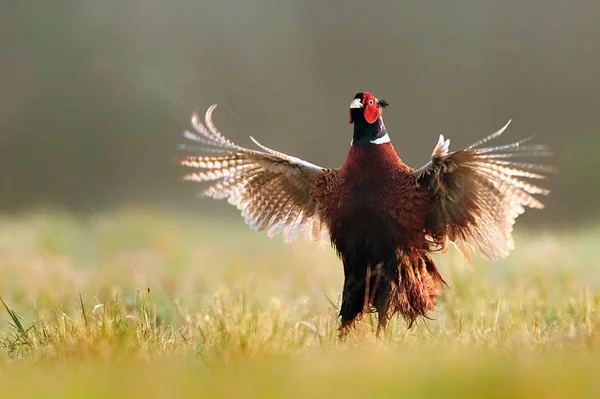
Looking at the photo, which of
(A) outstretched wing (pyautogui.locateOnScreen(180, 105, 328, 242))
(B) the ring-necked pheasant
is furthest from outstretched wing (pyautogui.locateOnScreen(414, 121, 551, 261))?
(A) outstretched wing (pyautogui.locateOnScreen(180, 105, 328, 242))

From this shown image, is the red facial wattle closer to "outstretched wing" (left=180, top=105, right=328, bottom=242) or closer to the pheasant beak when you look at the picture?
the pheasant beak

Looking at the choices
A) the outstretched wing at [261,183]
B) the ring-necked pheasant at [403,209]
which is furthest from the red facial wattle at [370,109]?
the outstretched wing at [261,183]

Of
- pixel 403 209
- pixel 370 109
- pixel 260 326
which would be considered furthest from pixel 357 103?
pixel 260 326

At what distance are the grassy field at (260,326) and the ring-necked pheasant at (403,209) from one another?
0.28m

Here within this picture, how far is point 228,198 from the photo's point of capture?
715 centimetres

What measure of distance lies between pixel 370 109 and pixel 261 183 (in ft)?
4.44

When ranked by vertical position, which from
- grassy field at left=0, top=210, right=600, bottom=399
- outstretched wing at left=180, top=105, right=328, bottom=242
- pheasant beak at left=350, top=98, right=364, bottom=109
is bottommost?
grassy field at left=0, top=210, right=600, bottom=399

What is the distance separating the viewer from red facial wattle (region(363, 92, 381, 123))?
5938 millimetres

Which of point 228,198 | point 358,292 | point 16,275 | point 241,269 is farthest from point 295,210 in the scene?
point 16,275

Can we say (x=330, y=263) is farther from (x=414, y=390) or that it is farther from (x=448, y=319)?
(x=414, y=390)

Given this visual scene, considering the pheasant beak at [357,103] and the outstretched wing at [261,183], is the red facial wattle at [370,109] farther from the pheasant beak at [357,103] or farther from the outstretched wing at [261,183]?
the outstretched wing at [261,183]

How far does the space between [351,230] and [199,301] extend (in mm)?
2940

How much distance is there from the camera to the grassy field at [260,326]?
2.89 m

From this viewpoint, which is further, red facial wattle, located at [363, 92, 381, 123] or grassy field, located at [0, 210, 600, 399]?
red facial wattle, located at [363, 92, 381, 123]
